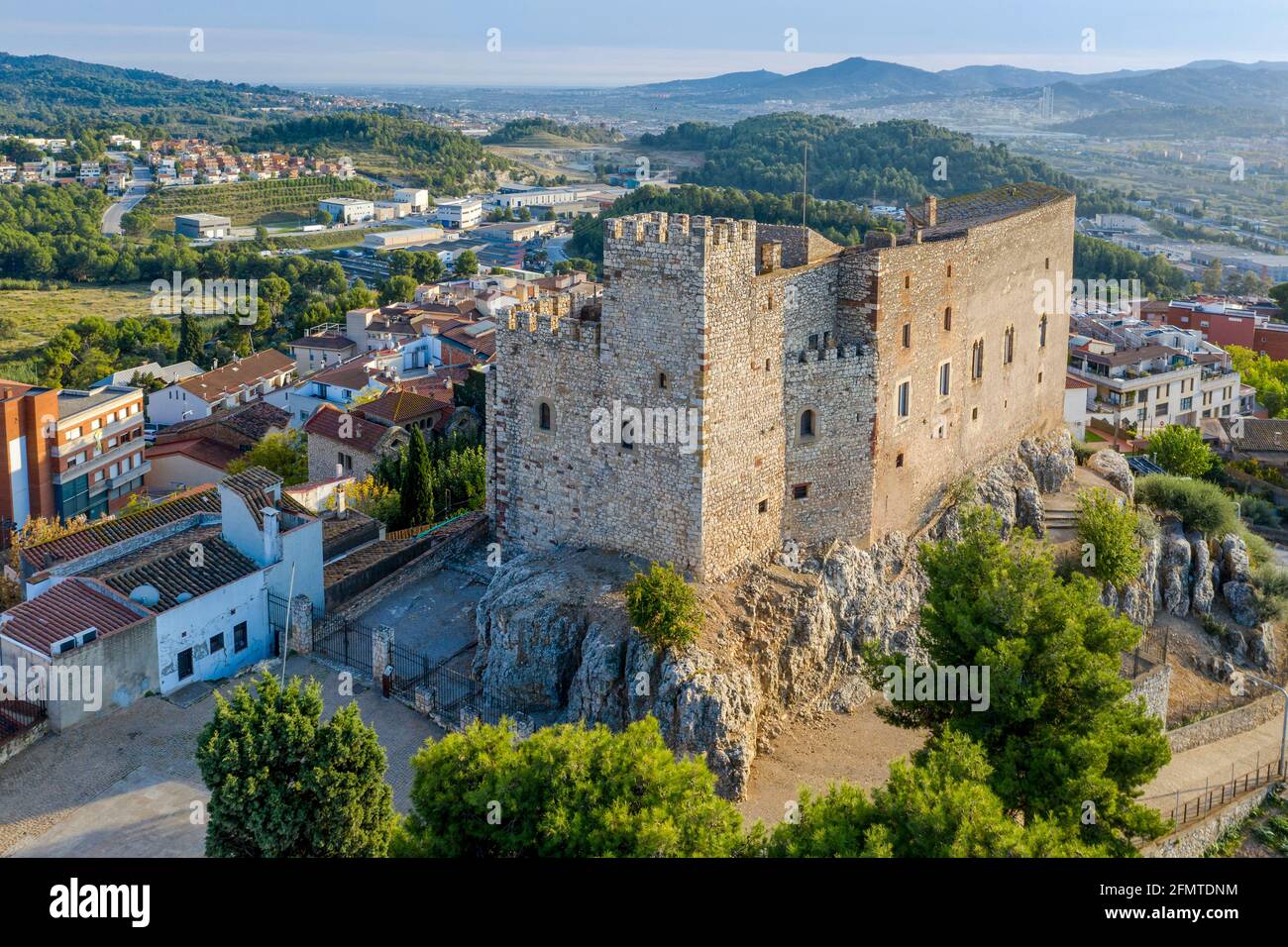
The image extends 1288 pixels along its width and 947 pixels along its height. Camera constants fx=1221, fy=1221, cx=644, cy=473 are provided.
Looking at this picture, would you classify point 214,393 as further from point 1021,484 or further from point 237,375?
point 1021,484

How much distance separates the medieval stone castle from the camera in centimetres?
2600

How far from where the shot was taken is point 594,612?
86.3ft

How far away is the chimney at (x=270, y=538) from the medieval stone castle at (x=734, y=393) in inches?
205

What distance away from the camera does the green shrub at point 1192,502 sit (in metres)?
40.1

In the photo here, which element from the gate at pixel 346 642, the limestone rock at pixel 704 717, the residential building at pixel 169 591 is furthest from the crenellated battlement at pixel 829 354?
the residential building at pixel 169 591

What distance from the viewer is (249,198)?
157625 mm

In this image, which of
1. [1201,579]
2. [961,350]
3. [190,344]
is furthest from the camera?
[190,344]

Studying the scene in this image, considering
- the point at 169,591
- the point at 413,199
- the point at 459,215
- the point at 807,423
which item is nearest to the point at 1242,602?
the point at 807,423

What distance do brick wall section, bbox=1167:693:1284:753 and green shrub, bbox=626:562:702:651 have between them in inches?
541

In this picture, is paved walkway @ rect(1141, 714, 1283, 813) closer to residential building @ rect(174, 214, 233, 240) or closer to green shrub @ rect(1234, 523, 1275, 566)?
green shrub @ rect(1234, 523, 1275, 566)

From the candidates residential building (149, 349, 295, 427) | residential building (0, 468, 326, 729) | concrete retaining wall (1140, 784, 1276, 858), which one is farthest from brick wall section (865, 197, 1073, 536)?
residential building (149, 349, 295, 427)

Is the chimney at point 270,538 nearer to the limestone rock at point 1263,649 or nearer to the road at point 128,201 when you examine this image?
the limestone rock at point 1263,649

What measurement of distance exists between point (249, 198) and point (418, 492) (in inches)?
5184

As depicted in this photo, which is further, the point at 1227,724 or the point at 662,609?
the point at 1227,724
